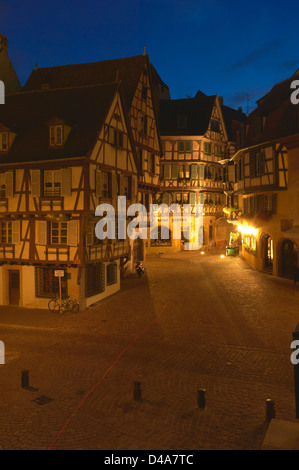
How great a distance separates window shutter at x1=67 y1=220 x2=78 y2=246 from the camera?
19172 millimetres

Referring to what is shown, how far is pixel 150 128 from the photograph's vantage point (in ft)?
102

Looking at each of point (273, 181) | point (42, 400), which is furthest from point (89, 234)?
point (273, 181)

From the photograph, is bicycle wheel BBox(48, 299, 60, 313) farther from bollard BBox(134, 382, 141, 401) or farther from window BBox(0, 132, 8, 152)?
bollard BBox(134, 382, 141, 401)

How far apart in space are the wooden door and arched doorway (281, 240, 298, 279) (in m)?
17.1

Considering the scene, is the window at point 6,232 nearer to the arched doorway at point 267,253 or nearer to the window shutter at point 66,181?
the window shutter at point 66,181

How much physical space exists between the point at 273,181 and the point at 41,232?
15309mm

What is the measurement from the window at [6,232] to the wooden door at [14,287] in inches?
66.9

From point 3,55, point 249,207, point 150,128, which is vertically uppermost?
point 3,55

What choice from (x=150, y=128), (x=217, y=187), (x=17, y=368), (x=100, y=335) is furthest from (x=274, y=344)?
(x=217, y=187)

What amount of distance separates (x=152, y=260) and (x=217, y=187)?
42.9 ft

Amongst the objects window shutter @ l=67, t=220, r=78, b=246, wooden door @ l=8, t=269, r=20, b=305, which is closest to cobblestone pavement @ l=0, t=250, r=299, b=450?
wooden door @ l=8, t=269, r=20, b=305

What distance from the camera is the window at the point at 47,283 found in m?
20.1

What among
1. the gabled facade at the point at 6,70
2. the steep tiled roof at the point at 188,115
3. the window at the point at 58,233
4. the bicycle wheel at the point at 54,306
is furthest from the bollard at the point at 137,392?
the steep tiled roof at the point at 188,115
